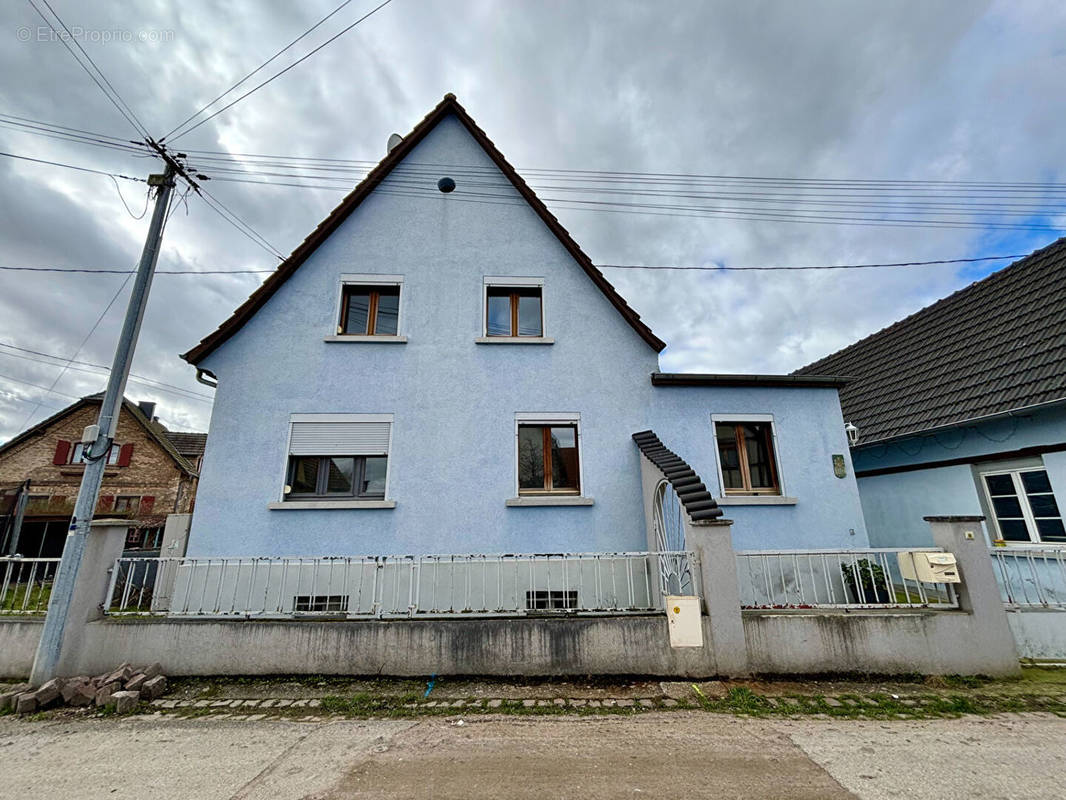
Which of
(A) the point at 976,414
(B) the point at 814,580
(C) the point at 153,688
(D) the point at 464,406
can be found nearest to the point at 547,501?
(D) the point at 464,406

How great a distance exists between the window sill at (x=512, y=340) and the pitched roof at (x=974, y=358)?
600 centimetres

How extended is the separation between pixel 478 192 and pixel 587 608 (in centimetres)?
810

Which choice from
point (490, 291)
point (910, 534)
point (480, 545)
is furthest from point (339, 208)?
point (910, 534)

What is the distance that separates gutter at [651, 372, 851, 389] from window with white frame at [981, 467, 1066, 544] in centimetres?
334

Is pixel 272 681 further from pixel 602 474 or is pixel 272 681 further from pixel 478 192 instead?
pixel 478 192

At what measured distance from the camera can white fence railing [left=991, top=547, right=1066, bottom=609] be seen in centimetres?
574

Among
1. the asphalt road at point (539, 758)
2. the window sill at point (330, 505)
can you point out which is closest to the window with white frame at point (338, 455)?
the window sill at point (330, 505)

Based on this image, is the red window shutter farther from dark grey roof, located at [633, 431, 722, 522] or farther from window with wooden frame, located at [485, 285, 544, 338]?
dark grey roof, located at [633, 431, 722, 522]

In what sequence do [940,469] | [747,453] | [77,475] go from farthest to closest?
[77,475] → [940,469] → [747,453]

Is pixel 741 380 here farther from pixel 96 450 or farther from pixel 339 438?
pixel 96 450

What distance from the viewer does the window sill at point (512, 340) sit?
27.2ft

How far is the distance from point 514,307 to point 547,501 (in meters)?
3.91

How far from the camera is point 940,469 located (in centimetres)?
925

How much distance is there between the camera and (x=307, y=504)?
7398mm
